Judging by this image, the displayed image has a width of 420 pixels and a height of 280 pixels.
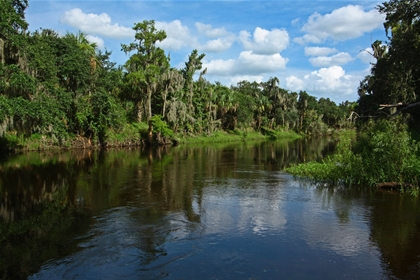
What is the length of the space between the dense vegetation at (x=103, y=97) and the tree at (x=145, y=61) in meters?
0.16

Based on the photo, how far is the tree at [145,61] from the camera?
54.4 meters

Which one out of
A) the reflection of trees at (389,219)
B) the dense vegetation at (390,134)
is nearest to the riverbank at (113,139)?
the dense vegetation at (390,134)

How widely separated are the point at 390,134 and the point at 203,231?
1096 cm

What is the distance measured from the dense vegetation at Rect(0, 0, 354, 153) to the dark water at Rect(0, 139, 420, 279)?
11.9 meters

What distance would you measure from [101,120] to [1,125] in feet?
54.3

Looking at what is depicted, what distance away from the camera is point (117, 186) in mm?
19891

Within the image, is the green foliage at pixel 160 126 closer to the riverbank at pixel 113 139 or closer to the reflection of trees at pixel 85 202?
the riverbank at pixel 113 139

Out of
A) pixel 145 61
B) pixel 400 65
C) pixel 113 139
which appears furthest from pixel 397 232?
pixel 145 61

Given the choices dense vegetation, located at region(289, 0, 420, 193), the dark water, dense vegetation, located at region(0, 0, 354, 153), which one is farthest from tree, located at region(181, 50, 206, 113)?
the dark water

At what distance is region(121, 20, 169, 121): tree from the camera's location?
178 ft

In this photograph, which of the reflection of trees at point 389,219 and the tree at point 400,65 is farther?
the tree at point 400,65

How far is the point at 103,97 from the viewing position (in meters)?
44.1

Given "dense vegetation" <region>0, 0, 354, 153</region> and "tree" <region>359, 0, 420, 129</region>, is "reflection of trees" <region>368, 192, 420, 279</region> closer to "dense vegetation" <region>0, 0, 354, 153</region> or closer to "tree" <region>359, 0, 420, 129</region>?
"tree" <region>359, 0, 420, 129</region>

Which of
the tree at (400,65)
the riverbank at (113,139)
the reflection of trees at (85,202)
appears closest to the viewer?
the reflection of trees at (85,202)
